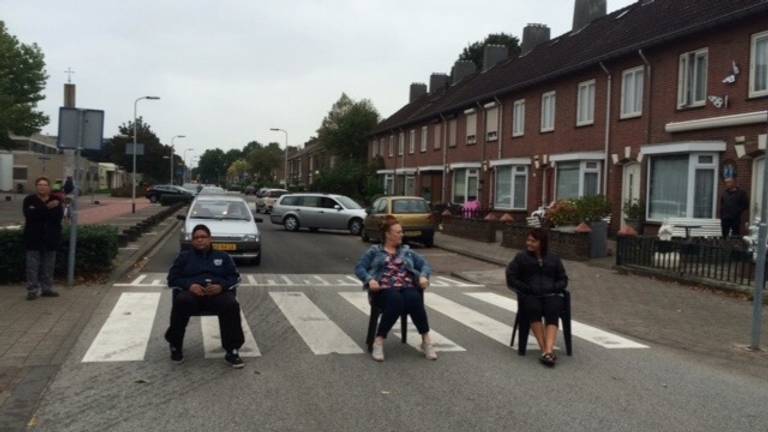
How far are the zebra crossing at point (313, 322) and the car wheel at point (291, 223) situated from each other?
51.6 feet

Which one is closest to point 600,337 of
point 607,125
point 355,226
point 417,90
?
point 607,125

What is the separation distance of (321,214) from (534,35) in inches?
600

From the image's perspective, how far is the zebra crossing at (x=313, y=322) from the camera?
303 inches

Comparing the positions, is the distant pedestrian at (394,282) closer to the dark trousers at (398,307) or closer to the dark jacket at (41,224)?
the dark trousers at (398,307)

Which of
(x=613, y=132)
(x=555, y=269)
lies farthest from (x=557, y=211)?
(x=555, y=269)

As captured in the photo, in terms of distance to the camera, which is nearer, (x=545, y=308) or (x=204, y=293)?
→ (x=204, y=293)

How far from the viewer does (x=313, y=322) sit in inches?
365

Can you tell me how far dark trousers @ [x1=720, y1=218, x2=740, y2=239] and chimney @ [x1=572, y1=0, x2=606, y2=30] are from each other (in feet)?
57.4

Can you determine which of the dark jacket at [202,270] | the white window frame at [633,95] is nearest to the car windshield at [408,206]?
the white window frame at [633,95]

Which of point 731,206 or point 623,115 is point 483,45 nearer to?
point 623,115

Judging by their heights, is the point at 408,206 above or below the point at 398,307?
above

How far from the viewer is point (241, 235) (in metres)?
15.9

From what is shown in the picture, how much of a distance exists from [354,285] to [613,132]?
12388 millimetres

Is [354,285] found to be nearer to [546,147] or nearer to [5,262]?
[5,262]
